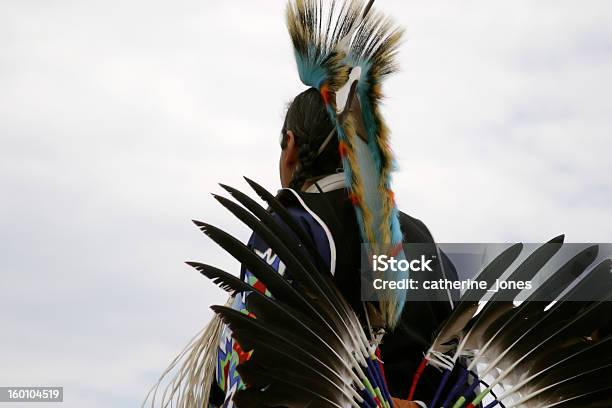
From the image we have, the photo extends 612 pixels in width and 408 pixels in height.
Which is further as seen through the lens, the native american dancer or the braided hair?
the braided hair

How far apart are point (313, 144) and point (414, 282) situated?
1.56ft

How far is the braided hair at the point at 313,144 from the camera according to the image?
8.18ft

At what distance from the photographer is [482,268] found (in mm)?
2457

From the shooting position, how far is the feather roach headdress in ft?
7.81

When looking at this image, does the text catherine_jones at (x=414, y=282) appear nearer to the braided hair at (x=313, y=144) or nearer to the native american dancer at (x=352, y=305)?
the native american dancer at (x=352, y=305)

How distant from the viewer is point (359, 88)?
2.49 metres

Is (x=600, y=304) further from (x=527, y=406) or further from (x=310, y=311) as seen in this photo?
(x=310, y=311)

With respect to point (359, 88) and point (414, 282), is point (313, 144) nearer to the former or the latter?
point (359, 88)

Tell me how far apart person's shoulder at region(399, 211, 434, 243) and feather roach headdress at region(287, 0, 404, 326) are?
0.36 feet

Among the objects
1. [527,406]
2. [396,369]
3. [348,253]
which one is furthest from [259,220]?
[527,406]

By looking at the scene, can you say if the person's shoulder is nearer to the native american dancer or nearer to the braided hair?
the native american dancer

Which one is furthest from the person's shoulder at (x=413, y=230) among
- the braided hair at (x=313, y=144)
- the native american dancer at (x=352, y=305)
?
the braided hair at (x=313, y=144)

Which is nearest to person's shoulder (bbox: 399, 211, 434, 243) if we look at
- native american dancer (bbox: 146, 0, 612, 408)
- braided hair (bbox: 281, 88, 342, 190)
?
native american dancer (bbox: 146, 0, 612, 408)

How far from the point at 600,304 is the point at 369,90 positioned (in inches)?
33.2
